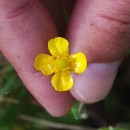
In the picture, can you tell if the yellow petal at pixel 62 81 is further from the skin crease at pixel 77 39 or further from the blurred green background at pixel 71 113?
the blurred green background at pixel 71 113

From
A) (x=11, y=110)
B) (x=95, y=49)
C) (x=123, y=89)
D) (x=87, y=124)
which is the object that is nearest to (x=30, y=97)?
(x=11, y=110)

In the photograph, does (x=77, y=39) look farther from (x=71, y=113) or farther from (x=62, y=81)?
(x=71, y=113)

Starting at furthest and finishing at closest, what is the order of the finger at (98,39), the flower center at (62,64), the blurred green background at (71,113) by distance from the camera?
the blurred green background at (71,113) → the flower center at (62,64) → the finger at (98,39)

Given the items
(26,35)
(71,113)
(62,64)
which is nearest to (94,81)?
(62,64)

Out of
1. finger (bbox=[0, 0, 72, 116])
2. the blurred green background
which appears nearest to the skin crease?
finger (bbox=[0, 0, 72, 116])

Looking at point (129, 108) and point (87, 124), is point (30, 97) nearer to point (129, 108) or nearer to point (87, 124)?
point (87, 124)

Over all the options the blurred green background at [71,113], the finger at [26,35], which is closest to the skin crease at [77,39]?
the finger at [26,35]

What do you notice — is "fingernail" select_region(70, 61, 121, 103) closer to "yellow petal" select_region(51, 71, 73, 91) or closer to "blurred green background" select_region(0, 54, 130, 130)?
"yellow petal" select_region(51, 71, 73, 91)
